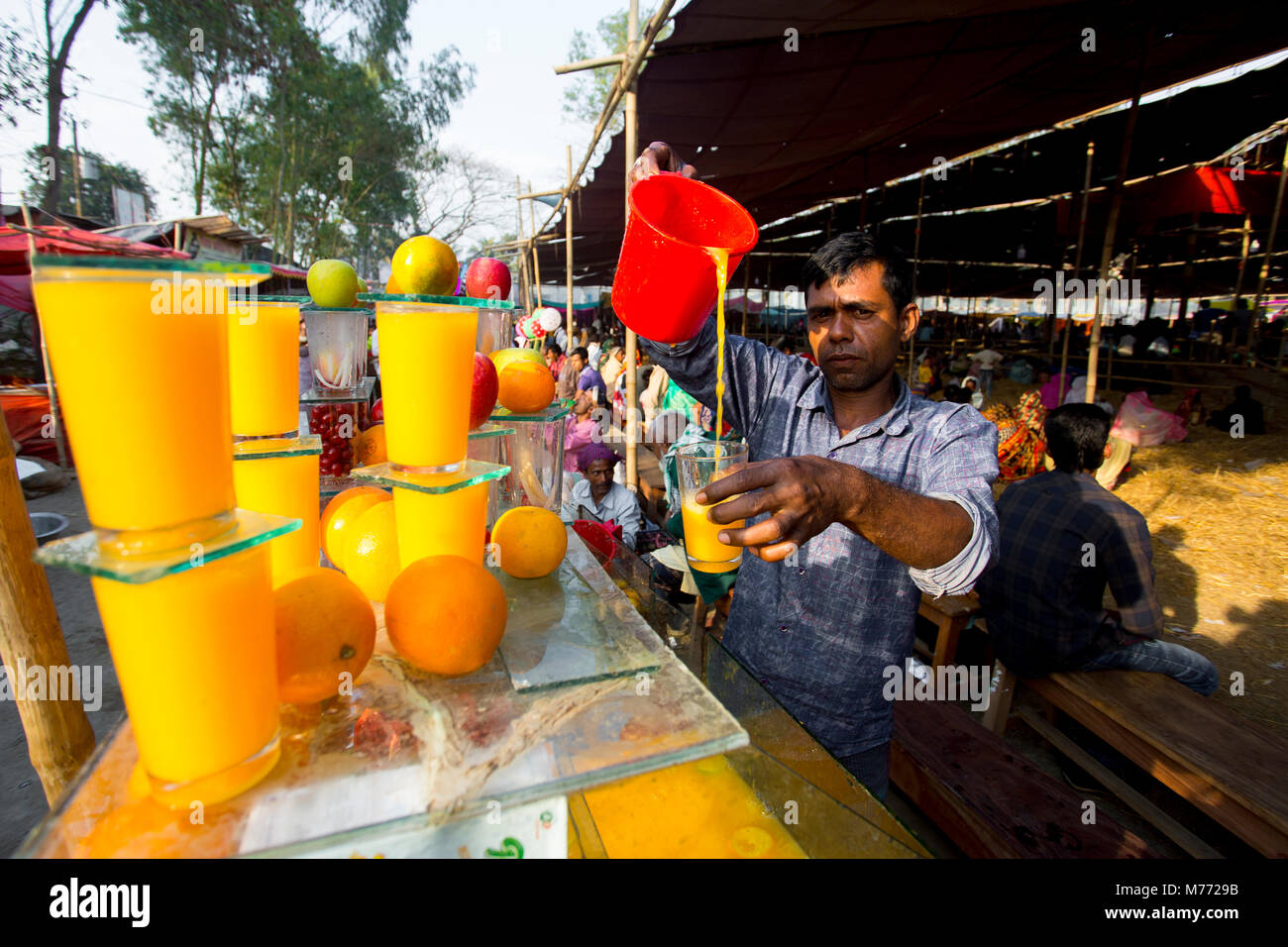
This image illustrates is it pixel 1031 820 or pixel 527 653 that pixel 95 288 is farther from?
pixel 1031 820

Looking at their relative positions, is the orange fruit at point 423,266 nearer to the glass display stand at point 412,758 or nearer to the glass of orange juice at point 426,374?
the glass of orange juice at point 426,374

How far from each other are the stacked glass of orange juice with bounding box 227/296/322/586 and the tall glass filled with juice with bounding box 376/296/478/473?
25 cm

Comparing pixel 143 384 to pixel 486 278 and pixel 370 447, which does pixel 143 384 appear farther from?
pixel 486 278

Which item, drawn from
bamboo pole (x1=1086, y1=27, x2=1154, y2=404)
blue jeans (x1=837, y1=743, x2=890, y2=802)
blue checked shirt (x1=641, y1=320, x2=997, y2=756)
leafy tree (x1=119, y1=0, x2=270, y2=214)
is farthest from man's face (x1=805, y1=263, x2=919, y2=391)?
leafy tree (x1=119, y1=0, x2=270, y2=214)

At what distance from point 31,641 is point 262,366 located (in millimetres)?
678

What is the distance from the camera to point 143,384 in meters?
0.62

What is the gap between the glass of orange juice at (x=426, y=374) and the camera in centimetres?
103

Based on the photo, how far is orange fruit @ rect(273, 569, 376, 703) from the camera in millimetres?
845

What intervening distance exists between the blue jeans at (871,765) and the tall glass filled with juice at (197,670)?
1832 millimetres

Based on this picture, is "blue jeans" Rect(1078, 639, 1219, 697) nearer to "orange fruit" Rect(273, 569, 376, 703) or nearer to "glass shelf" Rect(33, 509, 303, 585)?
"orange fruit" Rect(273, 569, 376, 703)

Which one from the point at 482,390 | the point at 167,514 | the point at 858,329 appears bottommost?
the point at 167,514

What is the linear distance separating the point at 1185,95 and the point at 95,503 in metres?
8.25

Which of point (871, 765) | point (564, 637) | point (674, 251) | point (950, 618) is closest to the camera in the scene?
point (564, 637)

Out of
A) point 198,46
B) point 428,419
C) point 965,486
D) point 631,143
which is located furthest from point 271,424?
point 198,46
